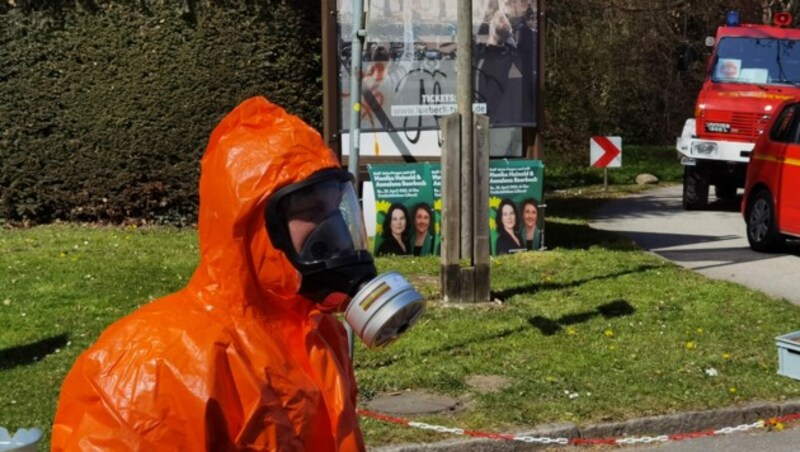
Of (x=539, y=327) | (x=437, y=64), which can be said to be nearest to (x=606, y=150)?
(x=437, y=64)

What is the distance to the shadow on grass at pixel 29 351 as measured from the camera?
827 cm

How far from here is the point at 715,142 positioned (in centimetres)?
1958

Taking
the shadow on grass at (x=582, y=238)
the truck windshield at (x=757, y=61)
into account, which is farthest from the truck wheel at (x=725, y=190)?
the shadow on grass at (x=582, y=238)

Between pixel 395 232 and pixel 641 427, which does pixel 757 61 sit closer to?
pixel 395 232

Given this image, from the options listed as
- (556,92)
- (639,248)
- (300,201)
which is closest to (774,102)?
(639,248)

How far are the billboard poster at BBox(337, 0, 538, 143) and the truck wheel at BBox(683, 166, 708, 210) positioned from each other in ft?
21.6

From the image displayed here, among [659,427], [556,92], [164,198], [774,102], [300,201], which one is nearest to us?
[300,201]

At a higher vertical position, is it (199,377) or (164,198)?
(199,377)

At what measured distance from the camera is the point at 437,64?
1442 centimetres

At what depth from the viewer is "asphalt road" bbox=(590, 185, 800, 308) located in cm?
1288

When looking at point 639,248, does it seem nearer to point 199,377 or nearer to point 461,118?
point 461,118

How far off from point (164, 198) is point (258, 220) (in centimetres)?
1191

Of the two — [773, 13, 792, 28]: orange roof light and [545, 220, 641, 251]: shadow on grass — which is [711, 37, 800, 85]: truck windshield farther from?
[545, 220, 641, 251]: shadow on grass

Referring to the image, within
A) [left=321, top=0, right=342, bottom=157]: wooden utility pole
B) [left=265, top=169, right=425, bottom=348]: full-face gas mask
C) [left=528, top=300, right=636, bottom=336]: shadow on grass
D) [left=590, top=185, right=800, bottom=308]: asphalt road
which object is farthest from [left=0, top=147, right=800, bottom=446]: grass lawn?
[left=265, top=169, right=425, bottom=348]: full-face gas mask
